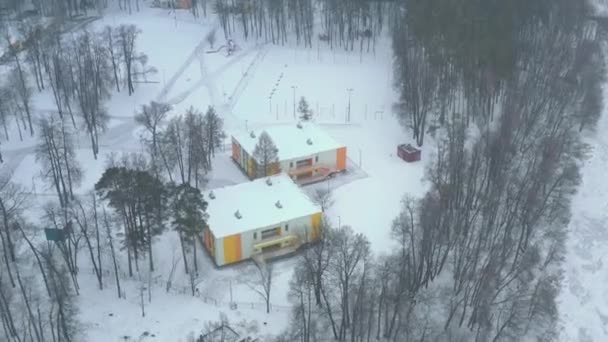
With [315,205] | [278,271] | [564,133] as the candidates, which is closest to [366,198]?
[315,205]

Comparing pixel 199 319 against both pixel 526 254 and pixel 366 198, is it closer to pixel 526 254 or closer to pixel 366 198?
pixel 366 198

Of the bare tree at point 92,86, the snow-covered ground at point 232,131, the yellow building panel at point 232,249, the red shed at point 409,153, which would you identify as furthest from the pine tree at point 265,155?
the bare tree at point 92,86

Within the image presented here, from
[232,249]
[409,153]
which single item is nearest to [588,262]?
[409,153]

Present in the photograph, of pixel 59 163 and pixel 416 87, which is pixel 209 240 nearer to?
pixel 59 163

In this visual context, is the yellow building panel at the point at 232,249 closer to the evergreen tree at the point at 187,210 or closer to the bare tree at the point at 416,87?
the evergreen tree at the point at 187,210

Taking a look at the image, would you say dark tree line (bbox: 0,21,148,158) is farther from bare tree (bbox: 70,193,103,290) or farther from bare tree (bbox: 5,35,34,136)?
bare tree (bbox: 70,193,103,290)

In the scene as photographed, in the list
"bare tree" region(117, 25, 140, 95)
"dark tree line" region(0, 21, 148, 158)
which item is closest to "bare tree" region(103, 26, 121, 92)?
"dark tree line" region(0, 21, 148, 158)
